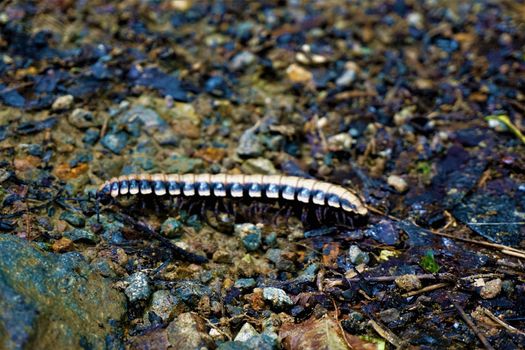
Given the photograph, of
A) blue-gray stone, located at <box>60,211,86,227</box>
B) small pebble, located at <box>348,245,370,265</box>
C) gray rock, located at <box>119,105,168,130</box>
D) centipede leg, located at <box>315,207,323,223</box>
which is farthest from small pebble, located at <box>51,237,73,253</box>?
small pebble, located at <box>348,245,370,265</box>

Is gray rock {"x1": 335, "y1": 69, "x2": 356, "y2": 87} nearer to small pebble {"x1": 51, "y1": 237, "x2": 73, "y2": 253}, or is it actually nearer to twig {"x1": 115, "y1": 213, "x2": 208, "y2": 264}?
twig {"x1": 115, "y1": 213, "x2": 208, "y2": 264}

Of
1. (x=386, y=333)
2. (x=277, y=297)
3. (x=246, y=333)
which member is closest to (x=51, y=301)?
(x=246, y=333)

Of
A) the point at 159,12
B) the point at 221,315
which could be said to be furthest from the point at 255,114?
the point at 221,315

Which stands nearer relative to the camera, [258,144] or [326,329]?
[326,329]

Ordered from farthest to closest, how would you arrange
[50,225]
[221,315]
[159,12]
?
[159,12] → [50,225] → [221,315]

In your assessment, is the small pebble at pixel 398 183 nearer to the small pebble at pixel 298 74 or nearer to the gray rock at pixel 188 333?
the small pebble at pixel 298 74

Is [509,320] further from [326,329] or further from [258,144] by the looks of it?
[258,144]

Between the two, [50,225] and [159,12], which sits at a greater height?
[159,12]
